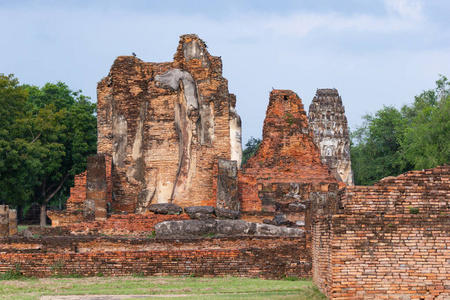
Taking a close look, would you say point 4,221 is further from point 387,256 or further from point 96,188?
point 387,256

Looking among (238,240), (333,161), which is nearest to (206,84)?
(238,240)

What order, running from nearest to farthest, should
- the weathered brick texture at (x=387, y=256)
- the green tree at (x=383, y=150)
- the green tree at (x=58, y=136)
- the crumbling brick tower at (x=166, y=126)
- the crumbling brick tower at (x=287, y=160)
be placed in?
the weathered brick texture at (x=387, y=256), the crumbling brick tower at (x=166, y=126), the crumbling brick tower at (x=287, y=160), the green tree at (x=58, y=136), the green tree at (x=383, y=150)

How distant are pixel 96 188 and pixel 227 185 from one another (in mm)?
4050

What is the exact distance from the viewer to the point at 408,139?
46.0 meters

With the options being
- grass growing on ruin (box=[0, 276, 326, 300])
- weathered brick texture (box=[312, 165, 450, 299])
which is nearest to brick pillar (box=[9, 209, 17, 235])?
grass growing on ruin (box=[0, 276, 326, 300])

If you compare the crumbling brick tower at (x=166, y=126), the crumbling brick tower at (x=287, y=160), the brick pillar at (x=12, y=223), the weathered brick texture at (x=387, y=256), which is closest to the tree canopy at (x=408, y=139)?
the crumbling brick tower at (x=287, y=160)

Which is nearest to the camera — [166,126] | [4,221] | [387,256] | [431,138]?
[387,256]

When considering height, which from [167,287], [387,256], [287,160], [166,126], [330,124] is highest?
[330,124]

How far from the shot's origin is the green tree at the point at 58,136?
1593 inches

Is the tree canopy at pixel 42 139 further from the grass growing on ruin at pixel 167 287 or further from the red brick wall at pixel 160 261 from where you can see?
the grass growing on ruin at pixel 167 287

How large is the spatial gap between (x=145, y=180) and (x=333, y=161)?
123 feet

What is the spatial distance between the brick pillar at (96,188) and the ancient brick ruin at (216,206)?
0.14 ft

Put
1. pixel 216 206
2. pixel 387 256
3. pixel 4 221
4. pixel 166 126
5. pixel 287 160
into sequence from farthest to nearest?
1. pixel 287 160
2. pixel 166 126
3. pixel 216 206
4. pixel 4 221
5. pixel 387 256

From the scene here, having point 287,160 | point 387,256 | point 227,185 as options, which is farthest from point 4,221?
point 387,256
